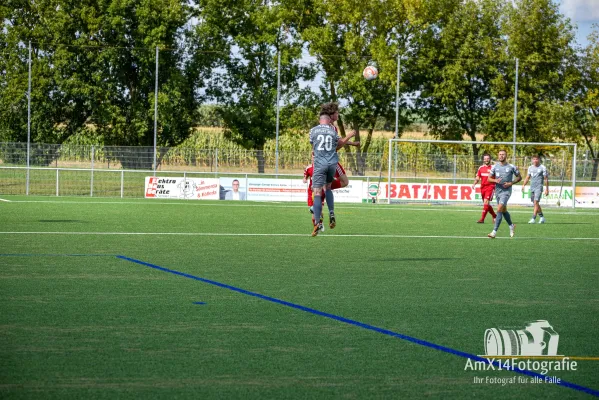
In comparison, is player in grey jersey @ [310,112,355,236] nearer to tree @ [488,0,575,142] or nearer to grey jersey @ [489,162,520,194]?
grey jersey @ [489,162,520,194]

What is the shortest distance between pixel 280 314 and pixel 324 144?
5.69m

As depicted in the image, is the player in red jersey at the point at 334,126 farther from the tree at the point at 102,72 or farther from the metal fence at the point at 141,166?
the tree at the point at 102,72

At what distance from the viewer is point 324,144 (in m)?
13.1

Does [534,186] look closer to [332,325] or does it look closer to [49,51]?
[332,325]

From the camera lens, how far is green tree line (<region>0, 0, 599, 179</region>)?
51094mm

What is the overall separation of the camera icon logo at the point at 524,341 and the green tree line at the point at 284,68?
142 feet

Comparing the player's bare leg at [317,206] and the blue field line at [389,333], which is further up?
the player's bare leg at [317,206]

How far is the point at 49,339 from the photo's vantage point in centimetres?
643

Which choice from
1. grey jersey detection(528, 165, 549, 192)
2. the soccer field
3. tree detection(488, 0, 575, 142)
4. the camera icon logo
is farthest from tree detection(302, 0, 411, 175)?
the camera icon logo

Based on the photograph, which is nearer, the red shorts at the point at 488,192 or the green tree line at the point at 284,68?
the red shorts at the point at 488,192

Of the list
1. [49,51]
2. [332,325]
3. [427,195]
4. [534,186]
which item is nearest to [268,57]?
[49,51]

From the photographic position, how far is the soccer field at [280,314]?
5.32 m

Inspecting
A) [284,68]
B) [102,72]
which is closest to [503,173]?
[284,68]

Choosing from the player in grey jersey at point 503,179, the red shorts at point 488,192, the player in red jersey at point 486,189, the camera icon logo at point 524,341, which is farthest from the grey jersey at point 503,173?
the camera icon logo at point 524,341
